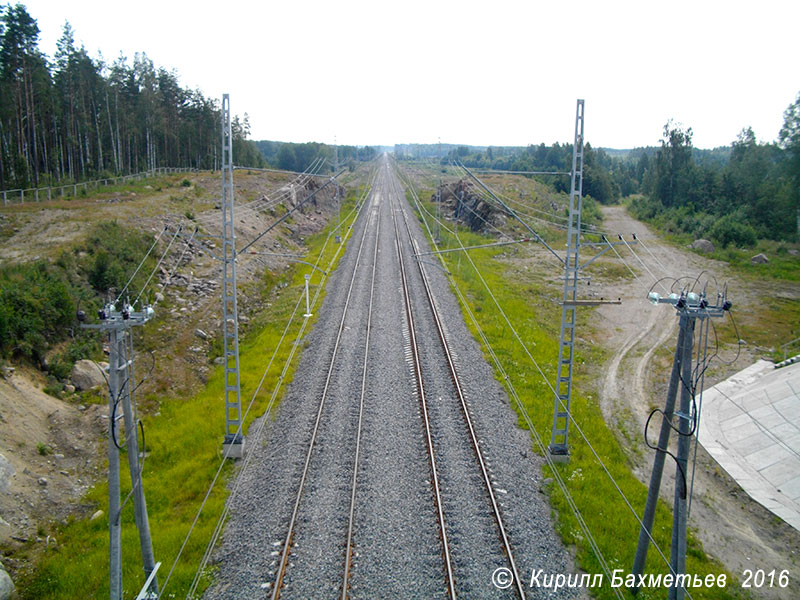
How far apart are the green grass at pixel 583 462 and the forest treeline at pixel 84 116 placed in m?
34.2

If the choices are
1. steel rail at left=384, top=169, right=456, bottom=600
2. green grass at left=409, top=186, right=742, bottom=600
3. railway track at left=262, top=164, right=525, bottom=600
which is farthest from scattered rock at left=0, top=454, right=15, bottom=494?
Result: green grass at left=409, top=186, right=742, bottom=600

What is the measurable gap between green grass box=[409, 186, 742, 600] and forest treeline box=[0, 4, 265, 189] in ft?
112

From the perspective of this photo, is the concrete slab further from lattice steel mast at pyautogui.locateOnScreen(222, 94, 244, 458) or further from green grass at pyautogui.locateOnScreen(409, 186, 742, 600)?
lattice steel mast at pyautogui.locateOnScreen(222, 94, 244, 458)

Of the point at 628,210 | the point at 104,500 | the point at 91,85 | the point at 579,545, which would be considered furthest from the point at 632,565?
the point at 628,210

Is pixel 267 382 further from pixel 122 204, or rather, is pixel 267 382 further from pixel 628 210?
pixel 628 210

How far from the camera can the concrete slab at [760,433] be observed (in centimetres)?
1434

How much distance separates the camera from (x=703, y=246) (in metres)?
47.4

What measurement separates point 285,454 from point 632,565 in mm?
8283

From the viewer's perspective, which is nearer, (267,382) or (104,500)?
(104,500)

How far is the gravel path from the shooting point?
10.1 m

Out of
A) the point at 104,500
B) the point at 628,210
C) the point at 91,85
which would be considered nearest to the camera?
the point at 104,500

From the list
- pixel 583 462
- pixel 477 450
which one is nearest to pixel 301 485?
pixel 477 450

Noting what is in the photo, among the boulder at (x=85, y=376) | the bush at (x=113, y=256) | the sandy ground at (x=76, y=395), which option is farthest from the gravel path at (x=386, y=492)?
the bush at (x=113, y=256)

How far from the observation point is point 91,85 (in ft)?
166
